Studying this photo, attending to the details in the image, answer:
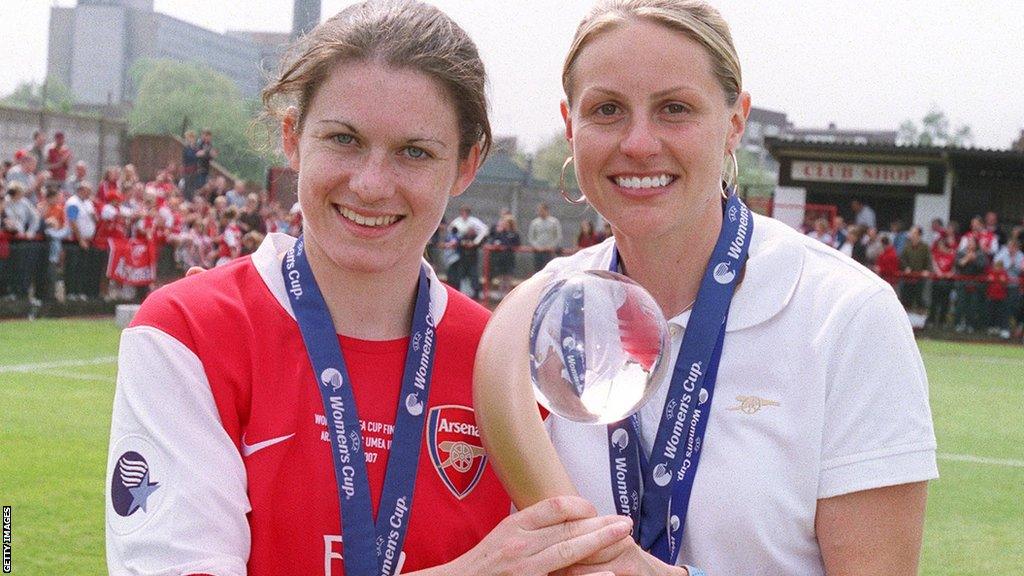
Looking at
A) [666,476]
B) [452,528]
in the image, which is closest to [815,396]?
[666,476]

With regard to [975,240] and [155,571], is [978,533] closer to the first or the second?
[155,571]

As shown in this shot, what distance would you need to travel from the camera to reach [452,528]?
2.33 metres

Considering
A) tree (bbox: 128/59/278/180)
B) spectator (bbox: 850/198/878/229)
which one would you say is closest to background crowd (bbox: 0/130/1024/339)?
spectator (bbox: 850/198/878/229)

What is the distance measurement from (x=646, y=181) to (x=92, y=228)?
17210mm

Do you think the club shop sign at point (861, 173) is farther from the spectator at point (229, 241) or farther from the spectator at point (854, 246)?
the spectator at point (229, 241)

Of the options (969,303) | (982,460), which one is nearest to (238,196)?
(969,303)

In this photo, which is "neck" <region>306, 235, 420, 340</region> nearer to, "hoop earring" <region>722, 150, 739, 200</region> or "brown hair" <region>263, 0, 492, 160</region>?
"brown hair" <region>263, 0, 492, 160</region>

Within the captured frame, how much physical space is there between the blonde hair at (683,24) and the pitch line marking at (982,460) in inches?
282

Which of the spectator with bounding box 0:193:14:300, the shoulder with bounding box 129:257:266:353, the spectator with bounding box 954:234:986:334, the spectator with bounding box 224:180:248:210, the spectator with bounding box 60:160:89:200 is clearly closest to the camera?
the shoulder with bounding box 129:257:266:353

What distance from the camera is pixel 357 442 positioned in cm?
227

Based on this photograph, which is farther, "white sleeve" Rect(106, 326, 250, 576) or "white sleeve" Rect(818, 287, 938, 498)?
"white sleeve" Rect(818, 287, 938, 498)

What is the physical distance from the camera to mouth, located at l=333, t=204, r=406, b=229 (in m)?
2.30

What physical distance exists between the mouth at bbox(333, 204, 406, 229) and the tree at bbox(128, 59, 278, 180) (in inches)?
1246

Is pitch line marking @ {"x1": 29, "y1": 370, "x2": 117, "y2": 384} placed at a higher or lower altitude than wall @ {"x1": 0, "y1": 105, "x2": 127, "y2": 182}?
lower
